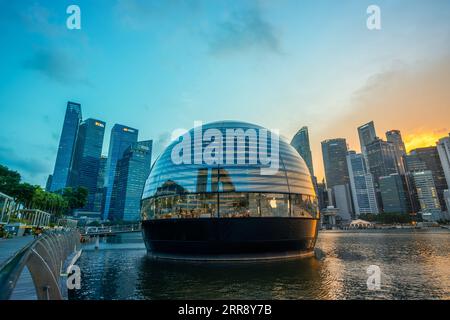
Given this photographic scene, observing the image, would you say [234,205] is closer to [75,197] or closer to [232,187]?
[232,187]

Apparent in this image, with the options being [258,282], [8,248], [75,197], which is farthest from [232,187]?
[75,197]

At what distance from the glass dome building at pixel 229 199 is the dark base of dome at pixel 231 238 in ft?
0.37

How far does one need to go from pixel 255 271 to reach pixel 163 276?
331 inches

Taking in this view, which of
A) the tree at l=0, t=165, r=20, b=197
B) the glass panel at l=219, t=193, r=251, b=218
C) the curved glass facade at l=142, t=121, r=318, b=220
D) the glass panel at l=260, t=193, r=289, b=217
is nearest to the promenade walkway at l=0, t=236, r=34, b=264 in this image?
the curved glass facade at l=142, t=121, r=318, b=220

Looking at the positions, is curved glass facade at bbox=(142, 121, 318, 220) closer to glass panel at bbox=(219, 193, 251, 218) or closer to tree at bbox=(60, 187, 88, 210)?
glass panel at bbox=(219, 193, 251, 218)

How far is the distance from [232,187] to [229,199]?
64.9 inches

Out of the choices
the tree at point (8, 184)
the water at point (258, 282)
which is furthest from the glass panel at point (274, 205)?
the tree at point (8, 184)

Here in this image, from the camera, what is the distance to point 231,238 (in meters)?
27.9

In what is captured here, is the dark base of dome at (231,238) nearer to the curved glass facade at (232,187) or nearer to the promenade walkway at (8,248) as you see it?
the curved glass facade at (232,187)

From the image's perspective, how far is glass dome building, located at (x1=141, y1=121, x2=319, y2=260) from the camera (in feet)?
92.6

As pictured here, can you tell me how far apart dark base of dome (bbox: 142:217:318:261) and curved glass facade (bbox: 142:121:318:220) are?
0.99 m

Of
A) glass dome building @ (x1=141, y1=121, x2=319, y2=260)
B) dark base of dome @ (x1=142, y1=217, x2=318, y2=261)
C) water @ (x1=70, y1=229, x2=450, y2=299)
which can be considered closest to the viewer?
water @ (x1=70, y1=229, x2=450, y2=299)
